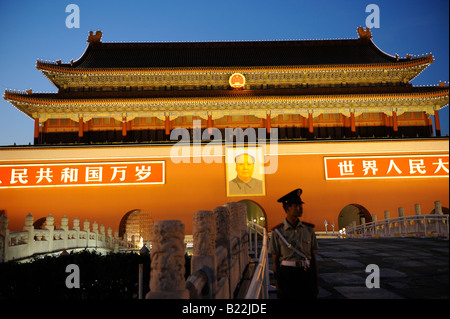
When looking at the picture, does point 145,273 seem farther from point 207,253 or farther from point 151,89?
point 151,89

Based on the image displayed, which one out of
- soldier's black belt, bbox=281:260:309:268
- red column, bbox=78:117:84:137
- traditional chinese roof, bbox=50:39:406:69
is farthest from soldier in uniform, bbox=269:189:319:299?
traditional chinese roof, bbox=50:39:406:69

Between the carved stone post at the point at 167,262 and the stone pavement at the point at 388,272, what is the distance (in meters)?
1.67

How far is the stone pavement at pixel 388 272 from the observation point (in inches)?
87.0

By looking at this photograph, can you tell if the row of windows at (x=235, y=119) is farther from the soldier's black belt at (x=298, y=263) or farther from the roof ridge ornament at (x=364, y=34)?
the soldier's black belt at (x=298, y=263)

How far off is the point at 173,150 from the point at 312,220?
6221 mm

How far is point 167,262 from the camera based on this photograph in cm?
301

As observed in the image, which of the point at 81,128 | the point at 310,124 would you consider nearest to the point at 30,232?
the point at 81,128

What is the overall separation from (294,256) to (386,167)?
45.6 ft

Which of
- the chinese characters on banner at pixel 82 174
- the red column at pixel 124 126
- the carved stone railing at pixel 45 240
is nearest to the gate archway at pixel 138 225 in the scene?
the chinese characters on banner at pixel 82 174

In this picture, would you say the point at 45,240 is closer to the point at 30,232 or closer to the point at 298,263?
the point at 30,232

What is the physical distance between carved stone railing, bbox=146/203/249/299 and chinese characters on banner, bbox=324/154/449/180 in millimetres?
11585

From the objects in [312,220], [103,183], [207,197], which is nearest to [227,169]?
[207,197]

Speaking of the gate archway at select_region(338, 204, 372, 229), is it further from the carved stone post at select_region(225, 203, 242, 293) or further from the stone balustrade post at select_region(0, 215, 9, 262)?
the stone balustrade post at select_region(0, 215, 9, 262)

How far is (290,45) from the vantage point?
71.1 ft
